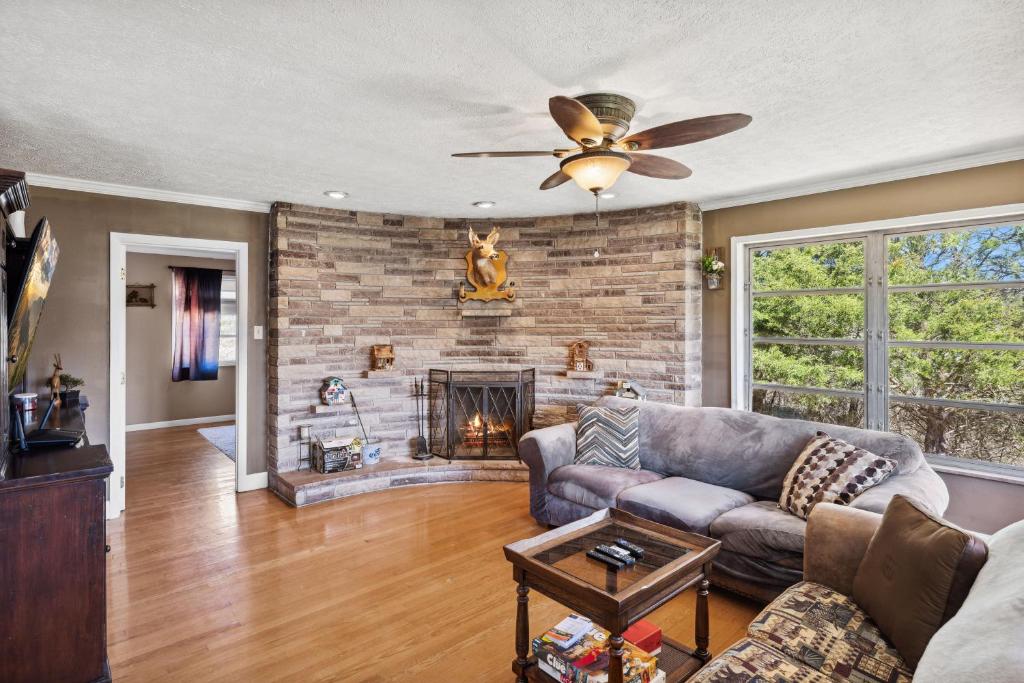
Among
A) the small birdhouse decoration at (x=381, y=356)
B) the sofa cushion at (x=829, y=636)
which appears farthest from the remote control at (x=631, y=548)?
the small birdhouse decoration at (x=381, y=356)

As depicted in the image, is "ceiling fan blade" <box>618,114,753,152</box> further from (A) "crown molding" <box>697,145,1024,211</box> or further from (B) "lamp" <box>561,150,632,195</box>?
(A) "crown molding" <box>697,145,1024,211</box>

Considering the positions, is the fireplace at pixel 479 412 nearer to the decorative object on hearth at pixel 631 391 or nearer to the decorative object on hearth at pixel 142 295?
the decorative object on hearth at pixel 631 391

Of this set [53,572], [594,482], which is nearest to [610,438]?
[594,482]

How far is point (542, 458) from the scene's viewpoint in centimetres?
362

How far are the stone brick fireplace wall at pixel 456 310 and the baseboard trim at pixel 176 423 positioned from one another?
350cm

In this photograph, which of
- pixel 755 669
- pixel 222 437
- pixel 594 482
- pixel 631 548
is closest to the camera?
pixel 755 669

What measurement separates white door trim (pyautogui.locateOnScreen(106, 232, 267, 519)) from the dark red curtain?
10.0ft

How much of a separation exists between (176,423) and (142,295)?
5.56ft

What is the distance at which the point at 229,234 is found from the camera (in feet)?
14.2

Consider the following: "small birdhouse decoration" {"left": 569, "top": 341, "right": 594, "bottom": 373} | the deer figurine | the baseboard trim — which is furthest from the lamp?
the baseboard trim

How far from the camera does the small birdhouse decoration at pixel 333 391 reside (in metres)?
4.54

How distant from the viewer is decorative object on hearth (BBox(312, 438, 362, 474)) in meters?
4.35

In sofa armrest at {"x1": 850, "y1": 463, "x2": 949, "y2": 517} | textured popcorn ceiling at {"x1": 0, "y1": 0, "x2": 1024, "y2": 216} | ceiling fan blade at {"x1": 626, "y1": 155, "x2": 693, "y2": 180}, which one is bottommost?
sofa armrest at {"x1": 850, "y1": 463, "x2": 949, "y2": 517}

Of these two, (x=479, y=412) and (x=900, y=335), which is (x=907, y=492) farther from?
(x=479, y=412)
